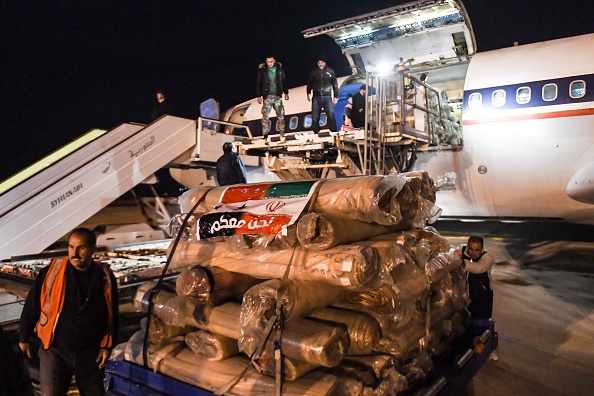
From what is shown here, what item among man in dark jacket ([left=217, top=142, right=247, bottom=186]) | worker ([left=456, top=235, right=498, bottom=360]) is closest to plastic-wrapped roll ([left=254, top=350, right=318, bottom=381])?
worker ([left=456, top=235, right=498, bottom=360])

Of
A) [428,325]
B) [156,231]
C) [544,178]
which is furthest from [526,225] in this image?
[428,325]

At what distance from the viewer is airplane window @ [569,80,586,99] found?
8141 mm

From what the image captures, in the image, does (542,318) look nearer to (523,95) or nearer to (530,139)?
(530,139)

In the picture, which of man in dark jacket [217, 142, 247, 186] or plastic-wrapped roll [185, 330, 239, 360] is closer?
plastic-wrapped roll [185, 330, 239, 360]

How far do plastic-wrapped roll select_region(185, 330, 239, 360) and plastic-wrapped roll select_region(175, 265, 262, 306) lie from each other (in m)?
0.27

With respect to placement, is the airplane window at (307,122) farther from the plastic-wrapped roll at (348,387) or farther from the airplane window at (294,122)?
the plastic-wrapped roll at (348,387)

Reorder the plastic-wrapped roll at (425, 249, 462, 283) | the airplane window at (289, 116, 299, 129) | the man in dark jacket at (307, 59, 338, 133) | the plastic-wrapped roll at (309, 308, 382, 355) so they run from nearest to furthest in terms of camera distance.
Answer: the plastic-wrapped roll at (309, 308, 382, 355) → the plastic-wrapped roll at (425, 249, 462, 283) → the man in dark jacket at (307, 59, 338, 133) → the airplane window at (289, 116, 299, 129)

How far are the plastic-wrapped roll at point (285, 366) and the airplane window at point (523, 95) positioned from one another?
7.84 metres

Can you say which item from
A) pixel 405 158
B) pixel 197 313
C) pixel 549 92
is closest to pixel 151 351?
pixel 197 313

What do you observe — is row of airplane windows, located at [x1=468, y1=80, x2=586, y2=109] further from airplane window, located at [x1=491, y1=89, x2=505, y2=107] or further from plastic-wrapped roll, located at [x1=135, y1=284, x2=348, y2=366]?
plastic-wrapped roll, located at [x1=135, y1=284, x2=348, y2=366]

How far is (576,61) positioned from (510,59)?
49.2 inches

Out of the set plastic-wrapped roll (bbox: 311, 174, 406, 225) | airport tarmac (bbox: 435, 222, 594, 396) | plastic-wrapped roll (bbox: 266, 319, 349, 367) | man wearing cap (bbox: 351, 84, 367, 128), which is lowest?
airport tarmac (bbox: 435, 222, 594, 396)

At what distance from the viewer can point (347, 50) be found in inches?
457

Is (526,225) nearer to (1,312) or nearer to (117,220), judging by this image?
(117,220)
